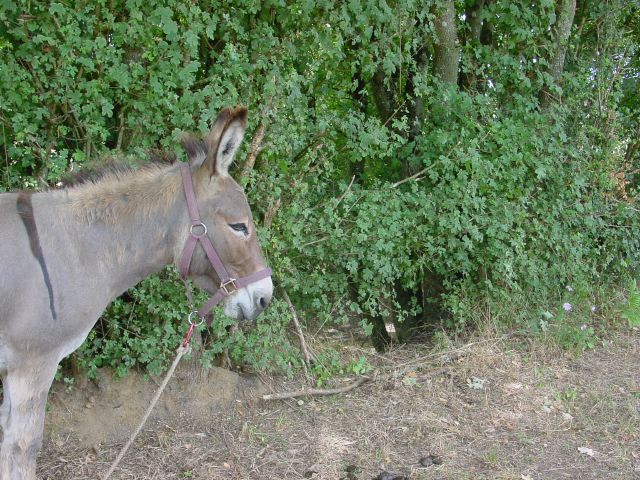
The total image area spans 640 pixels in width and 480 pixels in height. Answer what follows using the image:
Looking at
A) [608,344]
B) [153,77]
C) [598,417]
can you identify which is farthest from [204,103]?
[608,344]

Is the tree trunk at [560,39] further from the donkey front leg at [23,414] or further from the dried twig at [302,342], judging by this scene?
the donkey front leg at [23,414]

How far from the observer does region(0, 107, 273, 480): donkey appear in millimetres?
2547

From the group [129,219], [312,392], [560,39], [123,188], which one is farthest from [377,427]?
[560,39]

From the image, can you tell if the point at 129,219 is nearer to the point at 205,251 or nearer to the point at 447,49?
the point at 205,251

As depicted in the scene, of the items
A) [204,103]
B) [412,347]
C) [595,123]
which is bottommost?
[412,347]

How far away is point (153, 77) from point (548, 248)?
4.25m

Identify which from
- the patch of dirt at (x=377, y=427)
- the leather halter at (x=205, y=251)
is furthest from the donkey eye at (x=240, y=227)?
the patch of dirt at (x=377, y=427)

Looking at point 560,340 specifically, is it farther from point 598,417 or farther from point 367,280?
point 367,280

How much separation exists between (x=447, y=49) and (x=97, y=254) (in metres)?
4.03

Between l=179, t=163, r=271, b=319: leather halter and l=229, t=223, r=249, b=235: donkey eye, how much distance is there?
0.46 ft

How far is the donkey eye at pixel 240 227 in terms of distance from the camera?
285 centimetres

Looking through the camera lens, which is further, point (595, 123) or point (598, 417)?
point (595, 123)

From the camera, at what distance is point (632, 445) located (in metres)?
3.98

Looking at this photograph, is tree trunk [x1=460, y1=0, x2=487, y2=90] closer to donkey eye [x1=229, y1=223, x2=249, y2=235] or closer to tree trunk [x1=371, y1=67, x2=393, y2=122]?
tree trunk [x1=371, y1=67, x2=393, y2=122]
